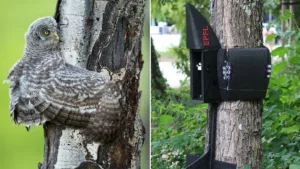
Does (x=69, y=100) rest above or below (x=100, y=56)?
below

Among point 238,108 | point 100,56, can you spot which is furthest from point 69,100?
point 238,108

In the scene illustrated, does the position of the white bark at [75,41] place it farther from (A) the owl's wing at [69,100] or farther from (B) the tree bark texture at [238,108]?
(B) the tree bark texture at [238,108]

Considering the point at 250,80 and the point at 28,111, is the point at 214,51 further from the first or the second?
the point at 28,111

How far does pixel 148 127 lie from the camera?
6.88 ft

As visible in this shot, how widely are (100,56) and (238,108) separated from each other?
116cm

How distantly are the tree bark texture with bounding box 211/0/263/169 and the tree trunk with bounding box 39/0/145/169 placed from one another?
1.02m

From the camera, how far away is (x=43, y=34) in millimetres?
1919

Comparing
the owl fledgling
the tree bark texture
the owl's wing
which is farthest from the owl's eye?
the tree bark texture

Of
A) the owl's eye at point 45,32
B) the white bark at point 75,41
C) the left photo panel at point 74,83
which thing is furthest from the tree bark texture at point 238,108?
the owl's eye at point 45,32

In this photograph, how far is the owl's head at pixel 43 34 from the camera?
1912mm

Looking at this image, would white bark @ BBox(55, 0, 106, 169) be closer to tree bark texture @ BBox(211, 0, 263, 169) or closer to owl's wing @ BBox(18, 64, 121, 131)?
owl's wing @ BBox(18, 64, 121, 131)

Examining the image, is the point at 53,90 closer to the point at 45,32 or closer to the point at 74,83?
the point at 74,83

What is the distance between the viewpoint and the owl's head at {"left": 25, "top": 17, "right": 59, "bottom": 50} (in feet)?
6.27

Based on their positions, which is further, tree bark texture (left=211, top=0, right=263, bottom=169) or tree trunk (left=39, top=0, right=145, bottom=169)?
tree bark texture (left=211, top=0, right=263, bottom=169)
